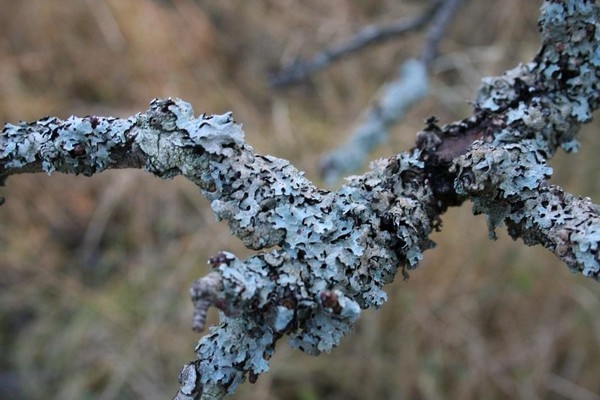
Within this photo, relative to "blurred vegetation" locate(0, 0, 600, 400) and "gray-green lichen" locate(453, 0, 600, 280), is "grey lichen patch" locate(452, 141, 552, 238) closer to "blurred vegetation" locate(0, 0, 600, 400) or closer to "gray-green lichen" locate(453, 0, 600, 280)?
"gray-green lichen" locate(453, 0, 600, 280)

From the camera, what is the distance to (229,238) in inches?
96.3

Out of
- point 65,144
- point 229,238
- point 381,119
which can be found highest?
point 381,119

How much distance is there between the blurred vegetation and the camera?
2148 mm

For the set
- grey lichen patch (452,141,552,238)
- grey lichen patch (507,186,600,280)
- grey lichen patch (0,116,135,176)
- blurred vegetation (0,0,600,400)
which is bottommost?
grey lichen patch (0,116,135,176)

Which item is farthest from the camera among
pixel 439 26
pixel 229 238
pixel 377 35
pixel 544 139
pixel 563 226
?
pixel 229 238

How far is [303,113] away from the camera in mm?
3203

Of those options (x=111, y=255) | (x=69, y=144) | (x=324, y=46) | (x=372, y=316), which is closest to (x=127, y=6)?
(x=324, y=46)

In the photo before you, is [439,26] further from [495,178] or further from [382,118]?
[495,178]

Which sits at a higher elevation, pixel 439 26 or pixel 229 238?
pixel 439 26

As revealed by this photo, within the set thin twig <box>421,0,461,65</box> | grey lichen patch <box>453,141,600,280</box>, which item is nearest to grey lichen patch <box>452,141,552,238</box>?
grey lichen patch <box>453,141,600,280</box>

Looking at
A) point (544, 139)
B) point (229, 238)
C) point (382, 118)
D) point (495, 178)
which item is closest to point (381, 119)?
point (382, 118)

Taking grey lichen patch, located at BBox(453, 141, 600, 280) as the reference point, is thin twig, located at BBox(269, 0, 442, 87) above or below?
above

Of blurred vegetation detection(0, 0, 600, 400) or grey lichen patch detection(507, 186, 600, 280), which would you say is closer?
Answer: grey lichen patch detection(507, 186, 600, 280)

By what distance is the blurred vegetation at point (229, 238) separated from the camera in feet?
7.05
